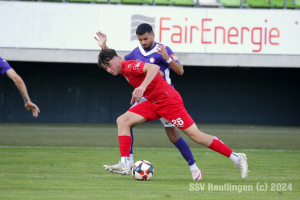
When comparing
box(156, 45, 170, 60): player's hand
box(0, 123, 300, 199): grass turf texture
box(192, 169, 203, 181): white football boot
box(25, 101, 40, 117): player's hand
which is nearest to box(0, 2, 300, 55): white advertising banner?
box(0, 123, 300, 199): grass turf texture

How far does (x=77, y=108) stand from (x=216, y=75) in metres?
6.45

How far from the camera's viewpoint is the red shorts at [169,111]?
478 centimetres

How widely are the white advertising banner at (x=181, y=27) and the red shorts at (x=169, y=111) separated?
1048 cm

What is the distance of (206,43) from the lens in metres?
15.5

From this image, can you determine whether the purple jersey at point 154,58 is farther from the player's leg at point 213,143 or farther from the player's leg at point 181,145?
the player's leg at point 213,143

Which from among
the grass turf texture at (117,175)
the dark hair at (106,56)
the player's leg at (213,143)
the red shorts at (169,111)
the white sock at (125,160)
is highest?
the dark hair at (106,56)

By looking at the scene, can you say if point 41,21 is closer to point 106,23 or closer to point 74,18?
point 74,18

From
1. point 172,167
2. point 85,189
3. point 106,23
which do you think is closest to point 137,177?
point 85,189

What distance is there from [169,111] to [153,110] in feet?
0.81

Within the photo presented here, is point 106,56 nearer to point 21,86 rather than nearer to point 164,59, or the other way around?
point 164,59

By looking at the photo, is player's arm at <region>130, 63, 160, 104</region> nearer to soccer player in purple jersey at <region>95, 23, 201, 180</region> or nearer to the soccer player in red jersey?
the soccer player in red jersey

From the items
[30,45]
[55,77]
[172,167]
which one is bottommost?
[172,167]

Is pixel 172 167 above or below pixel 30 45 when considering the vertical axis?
below

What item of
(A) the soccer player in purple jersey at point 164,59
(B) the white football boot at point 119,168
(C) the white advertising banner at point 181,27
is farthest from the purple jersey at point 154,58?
(C) the white advertising banner at point 181,27
